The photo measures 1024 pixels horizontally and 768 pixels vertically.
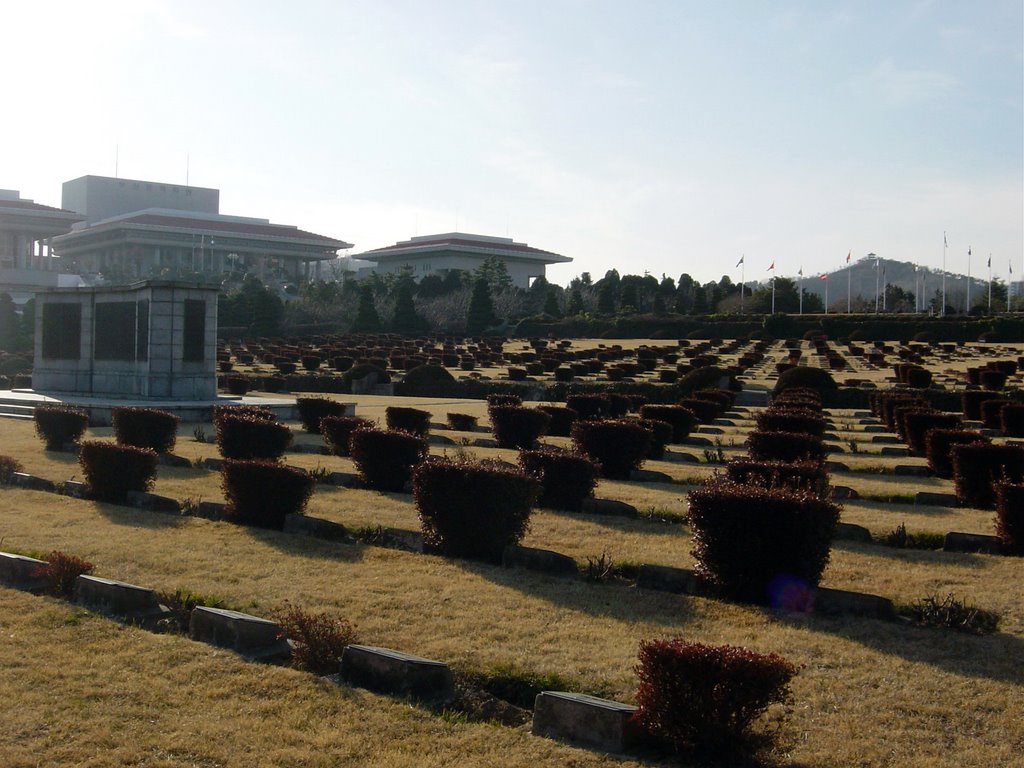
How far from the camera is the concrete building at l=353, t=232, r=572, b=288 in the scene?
13100 cm

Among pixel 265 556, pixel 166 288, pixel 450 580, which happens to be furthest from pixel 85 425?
pixel 450 580

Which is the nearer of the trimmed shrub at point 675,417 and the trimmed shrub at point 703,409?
the trimmed shrub at point 675,417

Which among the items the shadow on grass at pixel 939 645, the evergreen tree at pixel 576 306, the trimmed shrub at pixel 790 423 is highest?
the evergreen tree at pixel 576 306

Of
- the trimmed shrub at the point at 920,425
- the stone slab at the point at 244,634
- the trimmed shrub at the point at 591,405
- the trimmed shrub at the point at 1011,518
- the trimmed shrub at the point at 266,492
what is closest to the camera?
the stone slab at the point at 244,634

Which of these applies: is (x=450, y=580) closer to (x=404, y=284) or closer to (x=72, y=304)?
(x=72, y=304)

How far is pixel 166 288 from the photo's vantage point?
25188 mm

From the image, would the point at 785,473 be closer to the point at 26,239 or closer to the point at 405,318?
the point at 405,318

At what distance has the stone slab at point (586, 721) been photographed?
5699 mm

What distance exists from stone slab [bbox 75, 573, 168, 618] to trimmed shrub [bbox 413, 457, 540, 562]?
8.94 ft

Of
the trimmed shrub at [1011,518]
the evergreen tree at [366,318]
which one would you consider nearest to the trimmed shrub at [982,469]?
the trimmed shrub at [1011,518]

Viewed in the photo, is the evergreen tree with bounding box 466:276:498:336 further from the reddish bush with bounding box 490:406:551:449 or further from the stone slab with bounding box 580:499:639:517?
the stone slab with bounding box 580:499:639:517

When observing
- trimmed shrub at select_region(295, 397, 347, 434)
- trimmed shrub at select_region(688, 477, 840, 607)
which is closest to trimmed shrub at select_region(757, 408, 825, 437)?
trimmed shrub at select_region(295, 397, 347, 434)

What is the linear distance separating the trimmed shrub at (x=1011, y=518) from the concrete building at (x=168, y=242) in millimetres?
105204

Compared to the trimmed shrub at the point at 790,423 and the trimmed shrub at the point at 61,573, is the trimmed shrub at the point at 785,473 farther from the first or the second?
the trimmed shrub at the point at 790,423
